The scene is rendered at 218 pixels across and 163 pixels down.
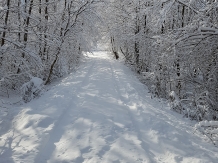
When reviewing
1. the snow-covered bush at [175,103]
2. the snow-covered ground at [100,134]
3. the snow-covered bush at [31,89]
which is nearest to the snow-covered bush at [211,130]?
the snow-covered ground at [100,134]

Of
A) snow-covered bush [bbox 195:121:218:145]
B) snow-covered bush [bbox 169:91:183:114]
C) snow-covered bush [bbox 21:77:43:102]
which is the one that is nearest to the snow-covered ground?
snow-covered bush [bbox 195:121:218:145]

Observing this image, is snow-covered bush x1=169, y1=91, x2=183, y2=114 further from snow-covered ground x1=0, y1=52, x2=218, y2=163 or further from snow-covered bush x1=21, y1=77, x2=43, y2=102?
snow-covered bush x1=21, y1=77, x2=43, y2=102

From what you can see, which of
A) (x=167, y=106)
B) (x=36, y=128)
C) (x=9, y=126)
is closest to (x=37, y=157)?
(x=36, y=128)

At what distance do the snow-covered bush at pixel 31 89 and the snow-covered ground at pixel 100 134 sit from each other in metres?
0.87

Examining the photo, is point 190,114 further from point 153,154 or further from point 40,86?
point 40,86

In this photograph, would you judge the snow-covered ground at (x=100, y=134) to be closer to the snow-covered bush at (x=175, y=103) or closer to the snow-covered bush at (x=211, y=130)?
the snow-covered bush at (x=211, y=130)

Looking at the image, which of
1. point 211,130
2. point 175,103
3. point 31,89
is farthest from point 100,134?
point 31,89

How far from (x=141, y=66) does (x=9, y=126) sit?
13.2 m

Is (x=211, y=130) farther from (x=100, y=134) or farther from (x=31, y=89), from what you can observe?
(x=31, y=89)

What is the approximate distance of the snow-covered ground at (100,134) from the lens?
4441 millimetres

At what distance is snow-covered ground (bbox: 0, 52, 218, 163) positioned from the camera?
14.6 ft

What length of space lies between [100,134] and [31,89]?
495cm

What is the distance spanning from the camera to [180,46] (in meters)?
6.80

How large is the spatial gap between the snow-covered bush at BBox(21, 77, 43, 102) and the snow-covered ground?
0.87 meters
